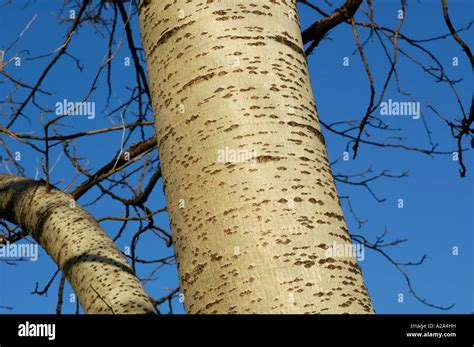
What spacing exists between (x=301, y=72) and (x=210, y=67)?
0.23m

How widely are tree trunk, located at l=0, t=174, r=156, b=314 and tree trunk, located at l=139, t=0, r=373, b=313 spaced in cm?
96

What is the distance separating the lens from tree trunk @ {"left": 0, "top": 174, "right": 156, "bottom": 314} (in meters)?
2.28

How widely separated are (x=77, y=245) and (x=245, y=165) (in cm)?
155

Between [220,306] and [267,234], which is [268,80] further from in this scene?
[220,306]

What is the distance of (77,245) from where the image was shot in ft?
8.29

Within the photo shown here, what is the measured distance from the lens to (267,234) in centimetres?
111
